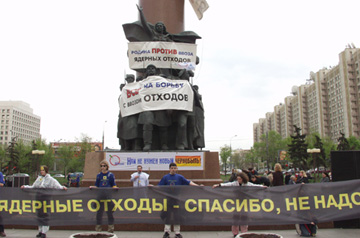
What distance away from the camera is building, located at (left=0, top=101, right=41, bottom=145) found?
131 meters

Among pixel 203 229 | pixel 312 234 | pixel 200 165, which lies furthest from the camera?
pixel 200 165

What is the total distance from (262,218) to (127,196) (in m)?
2.90

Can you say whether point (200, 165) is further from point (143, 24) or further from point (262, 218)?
point (143, 24)

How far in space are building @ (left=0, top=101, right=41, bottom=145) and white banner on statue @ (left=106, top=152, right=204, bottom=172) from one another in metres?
122

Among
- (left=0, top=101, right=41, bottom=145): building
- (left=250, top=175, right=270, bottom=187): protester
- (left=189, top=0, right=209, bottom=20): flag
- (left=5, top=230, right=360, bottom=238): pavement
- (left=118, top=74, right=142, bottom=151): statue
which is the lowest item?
(left=5, top=230, right=360, bottom=238): pavement

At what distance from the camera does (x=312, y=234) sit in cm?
714

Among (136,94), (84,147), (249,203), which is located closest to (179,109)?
(136,94)

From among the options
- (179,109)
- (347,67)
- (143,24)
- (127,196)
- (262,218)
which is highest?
(347,67)

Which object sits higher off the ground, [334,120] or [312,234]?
[334,120]

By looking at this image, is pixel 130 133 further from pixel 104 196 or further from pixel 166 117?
pixel 104 196

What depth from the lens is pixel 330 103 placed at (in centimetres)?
9038

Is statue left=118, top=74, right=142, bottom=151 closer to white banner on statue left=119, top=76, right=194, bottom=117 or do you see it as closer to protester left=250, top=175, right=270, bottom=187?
white banner on statue left=119, top=76, right=194, bottom=117

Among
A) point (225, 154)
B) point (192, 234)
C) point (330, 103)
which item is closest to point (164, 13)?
point (192, 234)

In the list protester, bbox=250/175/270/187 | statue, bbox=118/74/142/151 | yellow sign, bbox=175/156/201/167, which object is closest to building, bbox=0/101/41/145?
statue, bbox=118/74/142/151
